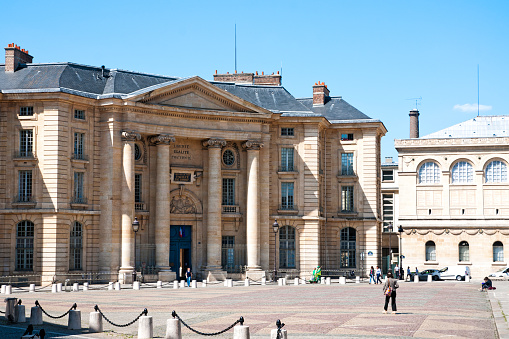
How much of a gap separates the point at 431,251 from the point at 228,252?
98.1 ft

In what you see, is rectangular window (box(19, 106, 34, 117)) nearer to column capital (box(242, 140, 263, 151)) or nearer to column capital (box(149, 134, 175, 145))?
column capital (box(149, 134, 175, 145))

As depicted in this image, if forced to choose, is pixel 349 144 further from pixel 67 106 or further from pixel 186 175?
pixel 67 106

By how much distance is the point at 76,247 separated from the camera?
183 ft

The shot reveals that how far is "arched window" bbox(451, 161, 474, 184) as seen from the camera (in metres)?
84.4

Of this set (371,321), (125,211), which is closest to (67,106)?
(125,211)

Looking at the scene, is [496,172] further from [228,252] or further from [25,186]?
[25,186]

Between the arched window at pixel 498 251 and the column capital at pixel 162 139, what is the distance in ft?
131

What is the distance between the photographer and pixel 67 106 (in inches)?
2188

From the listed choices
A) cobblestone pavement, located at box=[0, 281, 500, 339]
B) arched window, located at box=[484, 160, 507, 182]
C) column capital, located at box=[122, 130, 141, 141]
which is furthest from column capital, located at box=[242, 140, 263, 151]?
arched window, located at box=[484, 160, 507, 182]

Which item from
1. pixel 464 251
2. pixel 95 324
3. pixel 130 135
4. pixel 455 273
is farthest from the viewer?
pixel 464 251

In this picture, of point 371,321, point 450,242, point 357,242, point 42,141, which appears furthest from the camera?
point 450,242

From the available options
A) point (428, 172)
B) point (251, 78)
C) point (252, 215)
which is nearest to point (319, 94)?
point (251, 78)

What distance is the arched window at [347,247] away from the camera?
2692 inches

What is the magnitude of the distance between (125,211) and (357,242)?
21.6m
